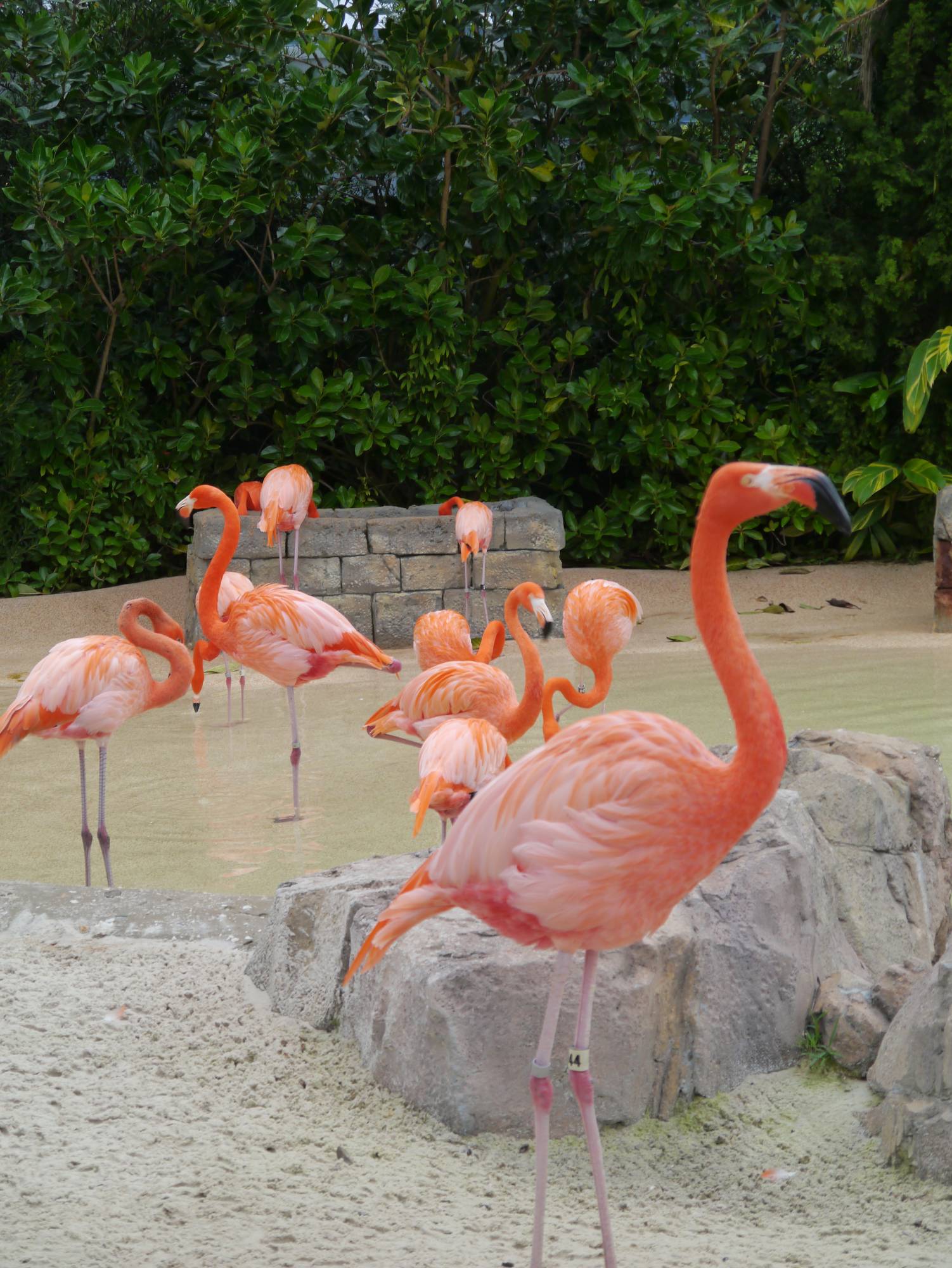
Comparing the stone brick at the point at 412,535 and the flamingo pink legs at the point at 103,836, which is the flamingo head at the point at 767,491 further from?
the stone brick at the point at 412,535

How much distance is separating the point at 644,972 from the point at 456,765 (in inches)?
38.8

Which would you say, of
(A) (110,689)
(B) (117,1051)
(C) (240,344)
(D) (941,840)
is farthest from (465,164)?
(B) (117,1051)

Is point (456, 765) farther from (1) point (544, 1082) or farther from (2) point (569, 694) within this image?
(1) point (544, 1082)

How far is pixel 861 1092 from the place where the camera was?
238 centimetres

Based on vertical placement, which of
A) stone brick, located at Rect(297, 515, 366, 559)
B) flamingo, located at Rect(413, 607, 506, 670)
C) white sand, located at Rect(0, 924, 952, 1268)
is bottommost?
white sand, located at Rect(0, 924, 952, 1268)

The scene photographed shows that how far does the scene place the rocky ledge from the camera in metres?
2.28

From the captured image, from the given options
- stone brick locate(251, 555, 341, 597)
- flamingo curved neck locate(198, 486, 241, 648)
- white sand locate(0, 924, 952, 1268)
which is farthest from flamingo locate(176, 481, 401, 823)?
A: stone brick locate(251, 555, 341, 597)

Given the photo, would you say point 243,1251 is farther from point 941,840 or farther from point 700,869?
Answer: point 941,840

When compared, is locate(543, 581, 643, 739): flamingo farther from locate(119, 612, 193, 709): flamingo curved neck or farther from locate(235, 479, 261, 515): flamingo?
locate(235, 479, 261, 515): flamingo

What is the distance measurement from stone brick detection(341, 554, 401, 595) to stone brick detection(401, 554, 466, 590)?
9 centimetres

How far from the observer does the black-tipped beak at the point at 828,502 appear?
4.89 feet

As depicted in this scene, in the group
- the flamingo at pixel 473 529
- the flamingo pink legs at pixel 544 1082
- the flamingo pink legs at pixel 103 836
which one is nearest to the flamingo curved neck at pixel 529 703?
the flamingo pink legs at pixel 103 836

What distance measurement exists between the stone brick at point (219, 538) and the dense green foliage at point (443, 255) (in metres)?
1.55

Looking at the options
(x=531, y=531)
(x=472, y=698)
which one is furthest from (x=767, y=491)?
(x=531, y=531)
